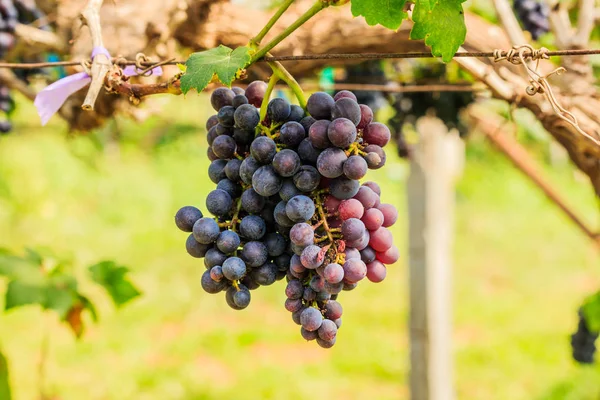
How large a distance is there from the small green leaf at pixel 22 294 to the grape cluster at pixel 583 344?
193 centimetres

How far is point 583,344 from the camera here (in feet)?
7.97

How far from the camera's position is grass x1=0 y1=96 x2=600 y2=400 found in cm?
463

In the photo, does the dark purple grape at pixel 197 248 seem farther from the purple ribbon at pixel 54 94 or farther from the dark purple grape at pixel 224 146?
the purple ribbon at pixel 54 94

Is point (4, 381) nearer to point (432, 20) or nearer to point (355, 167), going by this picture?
point (355, 167)

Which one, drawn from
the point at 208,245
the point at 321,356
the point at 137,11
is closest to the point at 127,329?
the point at 321,356

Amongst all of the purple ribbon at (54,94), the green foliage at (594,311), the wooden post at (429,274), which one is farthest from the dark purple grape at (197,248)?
the wooden post at (429,274)

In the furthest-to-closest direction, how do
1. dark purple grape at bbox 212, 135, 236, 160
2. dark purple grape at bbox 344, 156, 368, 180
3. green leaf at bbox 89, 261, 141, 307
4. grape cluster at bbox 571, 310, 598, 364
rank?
1. grape cluster at bbox 571, 310, 598, 364
2. green leaf at bbox 89, 261, 141, 307
3. dark purple grape at bbox 212, 135, 236, 160
4. dark purple grape at bbox 344, 156, 368, 180

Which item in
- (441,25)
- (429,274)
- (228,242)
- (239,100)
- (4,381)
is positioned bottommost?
(4,381)

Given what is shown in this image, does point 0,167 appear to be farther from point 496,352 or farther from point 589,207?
point 589,207

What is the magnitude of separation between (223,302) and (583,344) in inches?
167

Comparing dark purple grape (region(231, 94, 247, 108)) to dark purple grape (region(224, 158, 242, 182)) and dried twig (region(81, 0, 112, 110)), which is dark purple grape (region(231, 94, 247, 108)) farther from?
dried twig (region(81, 0, 112, 110))

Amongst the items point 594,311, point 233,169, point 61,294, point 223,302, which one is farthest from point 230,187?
point 223,302

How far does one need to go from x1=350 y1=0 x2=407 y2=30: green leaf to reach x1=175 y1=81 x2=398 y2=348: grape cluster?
125 millimetres

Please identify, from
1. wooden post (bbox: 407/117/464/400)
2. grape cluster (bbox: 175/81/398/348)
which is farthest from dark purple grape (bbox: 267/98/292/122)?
wooden post (bbox: 407/117/464/400)
